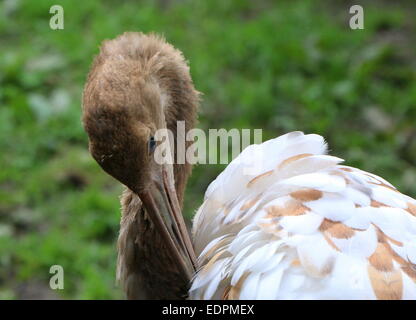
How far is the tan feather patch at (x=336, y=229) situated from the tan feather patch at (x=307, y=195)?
131 mm

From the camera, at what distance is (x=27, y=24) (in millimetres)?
7027

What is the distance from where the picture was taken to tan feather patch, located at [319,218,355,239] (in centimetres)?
305

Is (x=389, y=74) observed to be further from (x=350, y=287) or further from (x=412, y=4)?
(x=350, y=287)

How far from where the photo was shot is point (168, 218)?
11.1 ft

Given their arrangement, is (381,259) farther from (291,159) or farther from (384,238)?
(291,159)

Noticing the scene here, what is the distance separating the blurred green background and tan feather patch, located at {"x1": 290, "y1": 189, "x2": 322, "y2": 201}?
6.67ft

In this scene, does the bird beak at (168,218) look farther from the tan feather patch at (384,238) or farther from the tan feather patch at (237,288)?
the tan feather patch at (384,238)

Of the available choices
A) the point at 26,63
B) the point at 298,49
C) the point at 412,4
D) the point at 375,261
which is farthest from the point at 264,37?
the point at 375,261

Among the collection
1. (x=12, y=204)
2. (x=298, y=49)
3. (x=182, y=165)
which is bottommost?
(x=12, y=204)

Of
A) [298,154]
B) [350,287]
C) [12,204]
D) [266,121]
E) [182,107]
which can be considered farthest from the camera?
[266,121]

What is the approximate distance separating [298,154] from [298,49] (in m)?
3.23

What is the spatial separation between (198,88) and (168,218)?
3066 millimetres

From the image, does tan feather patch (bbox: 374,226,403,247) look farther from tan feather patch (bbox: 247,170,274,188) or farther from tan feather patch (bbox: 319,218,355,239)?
tan feather patch (bbox: 247,170,274,188)

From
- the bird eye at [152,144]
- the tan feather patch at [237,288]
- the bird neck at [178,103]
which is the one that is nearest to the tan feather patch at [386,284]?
the tan feather patch at [237,288]
